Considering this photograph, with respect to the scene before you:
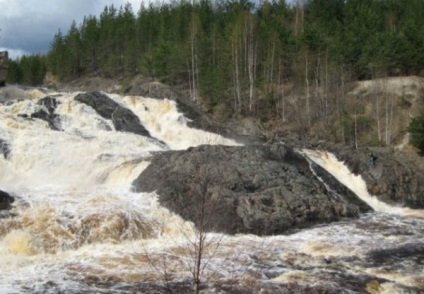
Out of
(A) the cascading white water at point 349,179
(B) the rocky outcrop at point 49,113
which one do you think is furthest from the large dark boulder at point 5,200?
(A) the cascading white water at point 349,179

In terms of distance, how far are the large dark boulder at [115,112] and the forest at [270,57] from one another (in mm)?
12749

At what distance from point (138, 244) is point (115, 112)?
24177mm

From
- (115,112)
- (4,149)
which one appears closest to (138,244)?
(4,149)

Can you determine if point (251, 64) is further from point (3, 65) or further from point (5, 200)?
point (5, 200)

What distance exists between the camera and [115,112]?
41.1 m

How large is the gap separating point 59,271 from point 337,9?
71.1 meters

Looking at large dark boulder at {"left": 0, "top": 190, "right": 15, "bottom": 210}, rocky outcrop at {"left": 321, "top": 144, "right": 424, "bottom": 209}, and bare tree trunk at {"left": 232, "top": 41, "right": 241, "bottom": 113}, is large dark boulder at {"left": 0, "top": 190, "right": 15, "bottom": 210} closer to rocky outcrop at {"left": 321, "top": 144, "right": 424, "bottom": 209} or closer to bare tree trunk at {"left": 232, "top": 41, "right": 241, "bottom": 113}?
rocky outcrop at {"left": 321, "top": 144, "right": 424, "bottom": 209}

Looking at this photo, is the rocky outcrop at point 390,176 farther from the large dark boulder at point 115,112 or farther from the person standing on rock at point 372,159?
the large dark boulder at point 115,112

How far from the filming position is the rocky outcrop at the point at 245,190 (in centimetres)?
2119

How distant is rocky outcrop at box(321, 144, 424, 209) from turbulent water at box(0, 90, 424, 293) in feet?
2.16

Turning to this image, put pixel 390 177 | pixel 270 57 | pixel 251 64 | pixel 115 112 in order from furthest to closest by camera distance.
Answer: pixel 270 57, pixel 251 64, pixel 115 112, pixel 390 177

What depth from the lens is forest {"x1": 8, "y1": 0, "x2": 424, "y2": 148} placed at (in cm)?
5209

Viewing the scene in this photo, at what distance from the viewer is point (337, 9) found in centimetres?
7669

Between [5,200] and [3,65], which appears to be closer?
[5,200]
